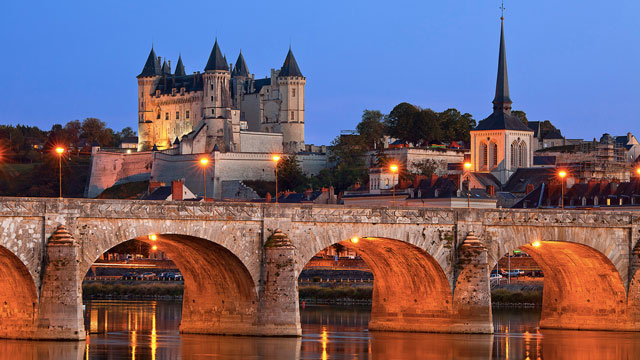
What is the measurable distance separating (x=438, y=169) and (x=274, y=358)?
437 ft

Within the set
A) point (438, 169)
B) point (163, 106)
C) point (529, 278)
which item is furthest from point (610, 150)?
point (163, 106)

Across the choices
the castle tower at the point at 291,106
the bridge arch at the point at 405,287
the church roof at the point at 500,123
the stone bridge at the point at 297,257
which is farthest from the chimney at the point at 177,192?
the bridge arch at the point at 405,287

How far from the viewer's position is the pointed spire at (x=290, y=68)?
19462 centimetres

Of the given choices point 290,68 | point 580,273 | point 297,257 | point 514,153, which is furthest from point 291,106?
point 297,257

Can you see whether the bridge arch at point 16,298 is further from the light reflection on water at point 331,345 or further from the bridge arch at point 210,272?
the bridge arch at point 210,272

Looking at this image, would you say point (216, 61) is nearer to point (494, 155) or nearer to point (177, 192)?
point (494, 155)

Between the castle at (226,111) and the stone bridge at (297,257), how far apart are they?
123017 millimetres

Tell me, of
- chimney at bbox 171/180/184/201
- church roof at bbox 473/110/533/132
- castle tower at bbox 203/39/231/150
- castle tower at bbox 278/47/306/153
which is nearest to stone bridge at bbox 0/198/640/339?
chimney at bbox 171/180/184/201

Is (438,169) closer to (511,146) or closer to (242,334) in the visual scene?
(511,146)

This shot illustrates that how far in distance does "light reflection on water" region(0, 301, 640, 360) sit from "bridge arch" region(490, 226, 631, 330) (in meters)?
1.30

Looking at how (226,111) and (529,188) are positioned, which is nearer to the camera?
(529,188)

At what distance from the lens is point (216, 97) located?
185 meters

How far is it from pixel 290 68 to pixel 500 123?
41.9 meters

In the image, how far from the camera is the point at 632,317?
59.9 meters
